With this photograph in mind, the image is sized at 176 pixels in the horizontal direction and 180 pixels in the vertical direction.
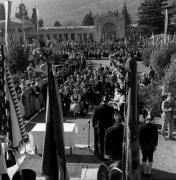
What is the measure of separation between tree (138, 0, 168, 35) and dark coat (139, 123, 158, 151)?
62.8m

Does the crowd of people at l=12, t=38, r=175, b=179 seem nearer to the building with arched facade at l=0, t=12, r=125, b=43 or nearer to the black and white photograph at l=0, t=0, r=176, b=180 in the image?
the black and white photograph at l=0, t=0, r=176, b=180

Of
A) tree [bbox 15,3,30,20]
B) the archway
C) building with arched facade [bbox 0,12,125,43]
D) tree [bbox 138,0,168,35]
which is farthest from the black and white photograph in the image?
the archway

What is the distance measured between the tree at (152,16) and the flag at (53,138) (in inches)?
2529

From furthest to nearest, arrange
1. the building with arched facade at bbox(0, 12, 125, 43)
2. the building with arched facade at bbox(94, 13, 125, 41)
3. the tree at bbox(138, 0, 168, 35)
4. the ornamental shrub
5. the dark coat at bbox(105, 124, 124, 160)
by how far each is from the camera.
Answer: the building with arched facade at bbox(94, 13, 125, 41)
the building with arched facade at bbox(0, 12, 125, 43)
the tree at bbox(138, 0, 168, 35)
the ornamental shrub
the dark coat at bbox(105, 124, 124, 160)

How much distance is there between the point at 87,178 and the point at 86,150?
1924 millimetres

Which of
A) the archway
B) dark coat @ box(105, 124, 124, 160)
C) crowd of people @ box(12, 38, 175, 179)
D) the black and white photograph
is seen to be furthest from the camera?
the archway

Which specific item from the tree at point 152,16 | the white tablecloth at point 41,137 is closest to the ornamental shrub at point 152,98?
the white tablecloth at point 41,137

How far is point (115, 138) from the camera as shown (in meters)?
6.88

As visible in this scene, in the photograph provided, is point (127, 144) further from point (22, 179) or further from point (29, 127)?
point (29, 127)

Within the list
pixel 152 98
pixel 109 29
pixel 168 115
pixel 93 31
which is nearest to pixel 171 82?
pixel 152 98

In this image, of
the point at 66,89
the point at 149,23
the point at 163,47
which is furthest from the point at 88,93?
the point at 149,23

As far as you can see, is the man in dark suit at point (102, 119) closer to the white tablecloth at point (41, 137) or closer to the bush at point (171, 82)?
the white tablecloth at point (41, 137)

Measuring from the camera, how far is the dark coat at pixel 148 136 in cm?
728

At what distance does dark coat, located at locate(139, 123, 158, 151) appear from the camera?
7281 mm
